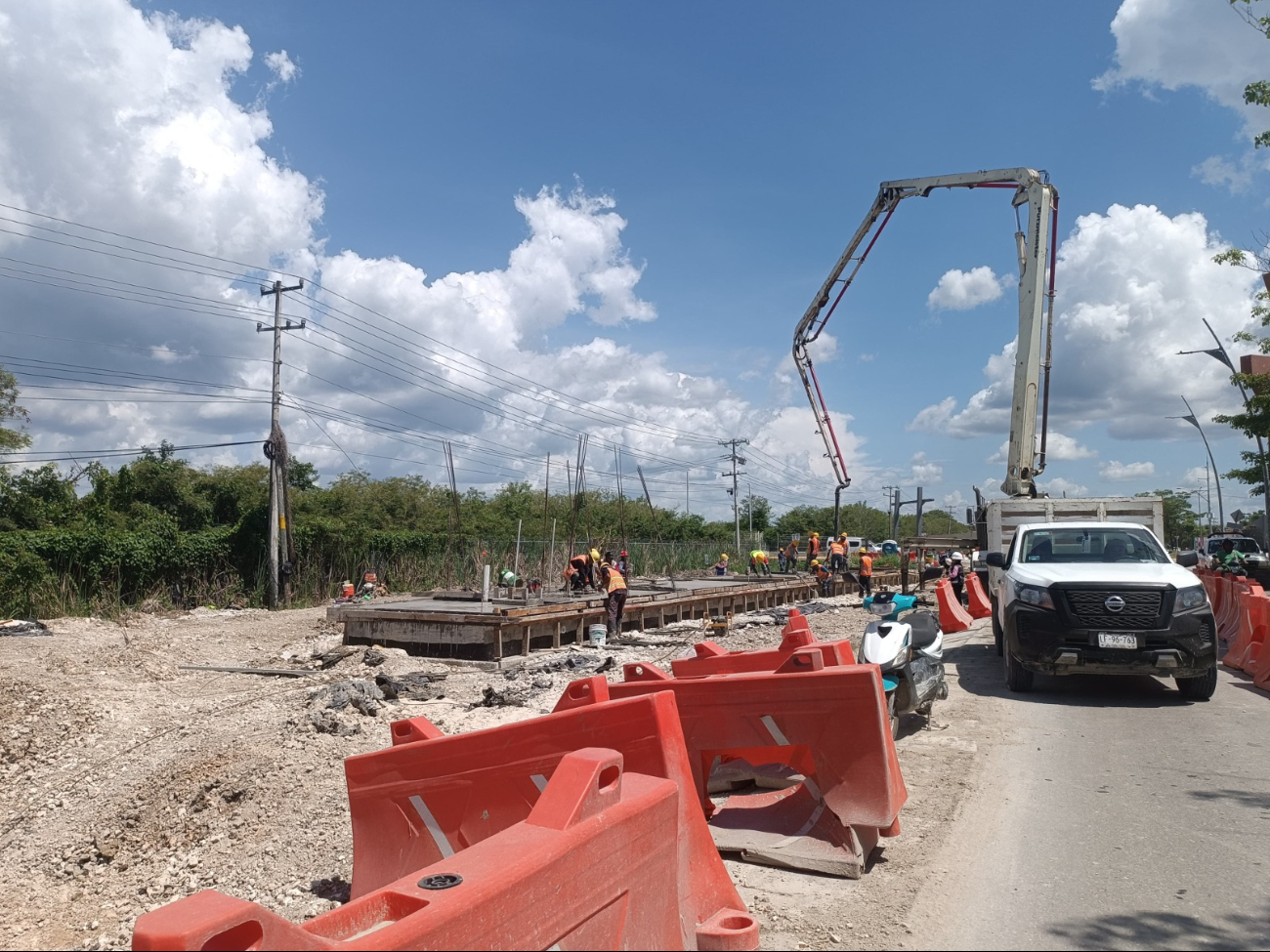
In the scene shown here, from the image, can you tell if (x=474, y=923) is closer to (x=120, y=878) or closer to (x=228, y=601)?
(x=120, y=878)

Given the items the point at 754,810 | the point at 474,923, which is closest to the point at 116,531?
the point at 754,810

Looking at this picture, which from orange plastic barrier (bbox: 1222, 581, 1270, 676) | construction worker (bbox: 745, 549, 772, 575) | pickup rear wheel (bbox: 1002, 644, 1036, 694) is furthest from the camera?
construction worker (bbox: 745, 549, 772, 575)

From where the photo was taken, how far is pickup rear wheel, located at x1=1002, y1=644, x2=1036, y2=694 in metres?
9.65

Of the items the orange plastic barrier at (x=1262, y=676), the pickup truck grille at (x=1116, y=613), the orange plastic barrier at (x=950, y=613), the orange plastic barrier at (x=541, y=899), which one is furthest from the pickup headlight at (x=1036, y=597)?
the orange plastic barrier at (x=950, y=613)

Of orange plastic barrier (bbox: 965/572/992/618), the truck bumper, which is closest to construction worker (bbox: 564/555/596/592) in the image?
orange plastic barrier (bbox: 965/572/992/618)

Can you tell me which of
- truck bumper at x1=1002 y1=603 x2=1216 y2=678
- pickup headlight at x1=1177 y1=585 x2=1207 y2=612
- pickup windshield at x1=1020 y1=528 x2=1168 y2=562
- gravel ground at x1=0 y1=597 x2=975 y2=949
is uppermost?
pickup windshield at x1=1020 y1=528 x2=1168 y2=562

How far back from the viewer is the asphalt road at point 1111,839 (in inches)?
149

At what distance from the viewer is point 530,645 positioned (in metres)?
16.5

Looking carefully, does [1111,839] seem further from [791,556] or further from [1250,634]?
[791,556]

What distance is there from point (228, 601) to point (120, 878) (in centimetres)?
2435

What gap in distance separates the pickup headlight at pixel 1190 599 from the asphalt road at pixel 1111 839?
1025 mm

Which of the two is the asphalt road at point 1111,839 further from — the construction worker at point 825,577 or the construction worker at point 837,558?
the construction worker at point 837,558

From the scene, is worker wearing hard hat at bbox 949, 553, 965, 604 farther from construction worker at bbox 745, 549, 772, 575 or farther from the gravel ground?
construction worker at bbox 745, 549, 772, 575

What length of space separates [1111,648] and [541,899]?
8265 mm
